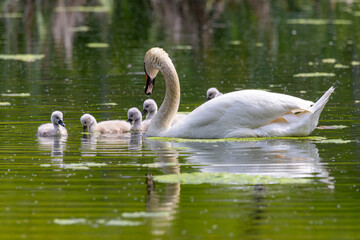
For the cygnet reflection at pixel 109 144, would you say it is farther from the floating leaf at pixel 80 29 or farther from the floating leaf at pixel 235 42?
the floating leaf at pixel 80 29

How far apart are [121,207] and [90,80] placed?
10.8 m

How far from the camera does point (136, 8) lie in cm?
3834

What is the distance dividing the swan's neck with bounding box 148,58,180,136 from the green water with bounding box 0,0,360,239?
316 millimetres

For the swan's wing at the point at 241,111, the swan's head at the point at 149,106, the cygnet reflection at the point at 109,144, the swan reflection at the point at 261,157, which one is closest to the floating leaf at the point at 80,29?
the swan's head at the point at 149,106

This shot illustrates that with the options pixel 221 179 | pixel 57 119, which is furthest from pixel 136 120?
pixel 221 179

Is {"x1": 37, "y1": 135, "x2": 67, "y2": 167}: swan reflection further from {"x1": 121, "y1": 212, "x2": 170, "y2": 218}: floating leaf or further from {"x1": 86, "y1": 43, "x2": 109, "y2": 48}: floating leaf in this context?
{"x1": 86, "y1": 43, "x2": 109, "y2": 48}: floating leaf

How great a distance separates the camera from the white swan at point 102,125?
12703mm

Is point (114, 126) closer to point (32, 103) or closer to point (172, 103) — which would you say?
point (172, 103)

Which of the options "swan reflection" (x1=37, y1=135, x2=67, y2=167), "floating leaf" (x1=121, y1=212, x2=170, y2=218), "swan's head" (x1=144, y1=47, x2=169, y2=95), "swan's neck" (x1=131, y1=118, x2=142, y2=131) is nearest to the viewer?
"floating leaf" (x1=121, y1=212, x2=170, y2=218)

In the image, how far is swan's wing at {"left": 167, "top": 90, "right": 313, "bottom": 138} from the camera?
11539mm

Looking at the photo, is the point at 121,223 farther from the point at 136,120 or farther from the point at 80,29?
the point at 80,29

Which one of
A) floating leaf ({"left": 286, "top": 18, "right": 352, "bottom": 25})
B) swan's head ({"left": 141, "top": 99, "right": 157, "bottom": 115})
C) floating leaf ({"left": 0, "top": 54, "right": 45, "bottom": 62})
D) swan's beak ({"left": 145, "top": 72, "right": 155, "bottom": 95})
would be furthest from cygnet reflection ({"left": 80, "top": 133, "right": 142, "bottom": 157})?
floating leaf ({"left": 286, "top": 18, "right": 352, "bottom": 25})

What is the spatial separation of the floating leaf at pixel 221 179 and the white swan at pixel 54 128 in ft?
11.9

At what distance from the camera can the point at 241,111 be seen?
11555 mm
